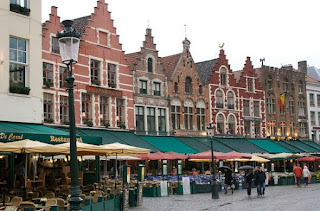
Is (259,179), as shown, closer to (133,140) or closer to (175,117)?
(133,140)

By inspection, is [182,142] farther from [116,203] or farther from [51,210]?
[51,210]

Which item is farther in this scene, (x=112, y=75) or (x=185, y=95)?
(x=185, y=95)

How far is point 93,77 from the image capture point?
3362 cm

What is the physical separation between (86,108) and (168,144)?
7.16 m

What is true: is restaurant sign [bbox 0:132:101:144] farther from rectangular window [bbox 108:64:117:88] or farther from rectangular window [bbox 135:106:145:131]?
rectangular window [bbox 135:106:145:131]

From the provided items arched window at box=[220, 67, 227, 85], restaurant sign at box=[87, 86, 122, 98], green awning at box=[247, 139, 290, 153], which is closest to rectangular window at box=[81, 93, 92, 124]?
restaurant sign at box=[87, 86, 122, 98]

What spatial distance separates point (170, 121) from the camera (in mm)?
39344

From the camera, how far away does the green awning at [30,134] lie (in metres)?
17.5

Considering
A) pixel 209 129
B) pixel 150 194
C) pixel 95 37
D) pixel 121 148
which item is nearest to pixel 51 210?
pixel 121 148

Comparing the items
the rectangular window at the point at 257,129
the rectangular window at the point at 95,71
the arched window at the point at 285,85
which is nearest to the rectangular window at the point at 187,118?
the rectangular window at the point at 257,129

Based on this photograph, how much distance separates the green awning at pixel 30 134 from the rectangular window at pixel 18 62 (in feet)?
6.07

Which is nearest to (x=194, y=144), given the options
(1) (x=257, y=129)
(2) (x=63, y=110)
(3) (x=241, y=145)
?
A: (3) (x=241, y=145)

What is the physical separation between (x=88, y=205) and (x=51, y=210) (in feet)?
8.72

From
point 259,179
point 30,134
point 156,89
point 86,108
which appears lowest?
point 259,179
